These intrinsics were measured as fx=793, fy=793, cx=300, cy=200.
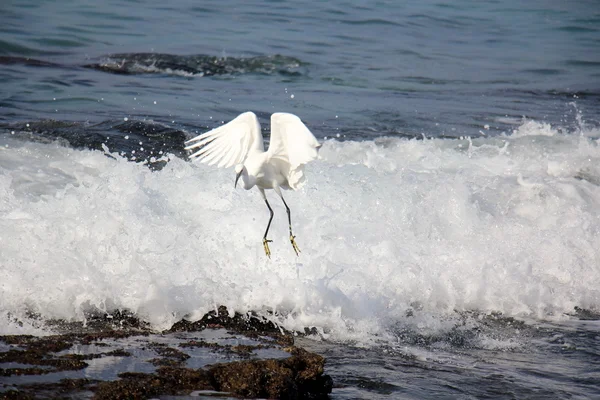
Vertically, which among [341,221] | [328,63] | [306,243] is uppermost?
[328,63]

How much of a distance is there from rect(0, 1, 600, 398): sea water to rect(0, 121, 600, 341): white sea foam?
0.06 feet

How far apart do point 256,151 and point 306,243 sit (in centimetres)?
125

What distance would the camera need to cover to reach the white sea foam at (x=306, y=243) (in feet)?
17.2

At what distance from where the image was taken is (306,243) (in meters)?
6.40

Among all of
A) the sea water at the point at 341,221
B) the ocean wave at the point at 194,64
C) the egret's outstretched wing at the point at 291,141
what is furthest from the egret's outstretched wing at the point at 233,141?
the ocean wave at the point at 194,64

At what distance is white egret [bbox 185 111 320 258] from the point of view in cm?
498

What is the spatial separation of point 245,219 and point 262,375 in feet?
9.23

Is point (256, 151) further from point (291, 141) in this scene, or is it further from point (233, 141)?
point (291, 141)

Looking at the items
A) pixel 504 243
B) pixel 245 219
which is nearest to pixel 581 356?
pixel 504 243

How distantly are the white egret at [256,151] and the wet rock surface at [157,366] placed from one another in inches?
50.3

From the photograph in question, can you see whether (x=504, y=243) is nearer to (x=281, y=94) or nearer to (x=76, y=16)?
(x=281, y=94)

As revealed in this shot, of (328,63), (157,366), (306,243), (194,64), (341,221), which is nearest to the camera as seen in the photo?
(157,366)

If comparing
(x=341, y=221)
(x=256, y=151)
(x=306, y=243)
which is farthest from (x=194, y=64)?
(x=256, y=151)

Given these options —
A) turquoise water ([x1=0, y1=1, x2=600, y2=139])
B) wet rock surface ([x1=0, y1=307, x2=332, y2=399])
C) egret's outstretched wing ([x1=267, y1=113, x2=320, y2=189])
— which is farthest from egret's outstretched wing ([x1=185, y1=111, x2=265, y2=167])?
turquoise water ([x1=0, y1=1, x2=600, y2=139])
